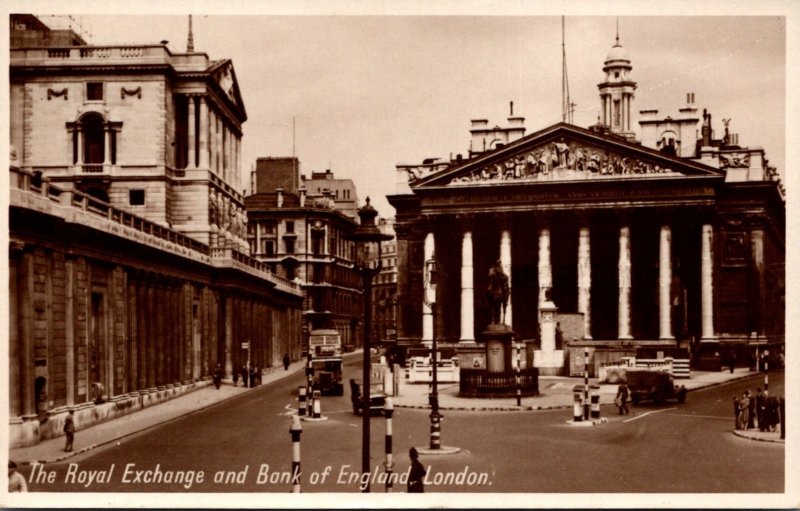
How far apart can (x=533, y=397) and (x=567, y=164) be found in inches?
1096

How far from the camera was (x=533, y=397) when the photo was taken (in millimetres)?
40344

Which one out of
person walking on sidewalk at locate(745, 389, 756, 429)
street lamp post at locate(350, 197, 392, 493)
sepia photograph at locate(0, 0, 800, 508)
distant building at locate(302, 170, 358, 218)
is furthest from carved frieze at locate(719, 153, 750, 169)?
street lamp post at locate(350, 197, 392, 493)

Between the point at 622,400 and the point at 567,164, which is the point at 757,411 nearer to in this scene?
the point at 622,400

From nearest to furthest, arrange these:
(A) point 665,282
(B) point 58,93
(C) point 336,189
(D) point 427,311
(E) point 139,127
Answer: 1. (C) point 336,189
2. (B) point 58,93
3. (E) point 139,127
4. (A) point 665,282
5. (D) point 427,311

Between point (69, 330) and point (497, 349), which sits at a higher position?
point (69, 330)

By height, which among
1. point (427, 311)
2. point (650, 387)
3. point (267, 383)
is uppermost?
point (427, 311)

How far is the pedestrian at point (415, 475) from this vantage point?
23.4 meters

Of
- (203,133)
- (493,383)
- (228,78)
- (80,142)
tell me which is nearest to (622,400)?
(493,383)

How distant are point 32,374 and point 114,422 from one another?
481 centimetres

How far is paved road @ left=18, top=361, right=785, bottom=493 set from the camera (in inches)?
979

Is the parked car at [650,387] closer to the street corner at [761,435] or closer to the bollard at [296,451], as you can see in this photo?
the street corner at [761,435]

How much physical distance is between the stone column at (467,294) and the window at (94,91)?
30.2 m

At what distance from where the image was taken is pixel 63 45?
3606cm
